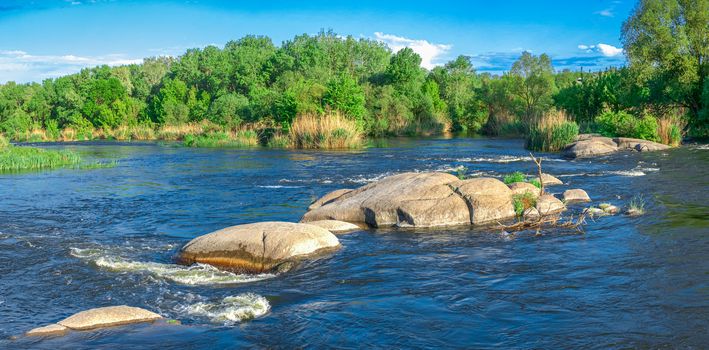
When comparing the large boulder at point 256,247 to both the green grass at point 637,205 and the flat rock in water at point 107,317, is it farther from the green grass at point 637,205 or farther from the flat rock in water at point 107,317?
the green grass at point 637,205

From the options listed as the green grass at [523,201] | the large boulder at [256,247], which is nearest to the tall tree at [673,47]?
the green grass at [523,201]

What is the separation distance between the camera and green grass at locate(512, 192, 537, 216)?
1433 centimetres

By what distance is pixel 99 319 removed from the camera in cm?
767

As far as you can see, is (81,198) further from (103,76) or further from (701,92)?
(103,76)

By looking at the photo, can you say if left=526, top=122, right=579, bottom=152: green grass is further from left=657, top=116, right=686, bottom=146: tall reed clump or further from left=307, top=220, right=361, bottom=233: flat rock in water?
left=307, top=220, right=361, bottom=233: flat rock in water

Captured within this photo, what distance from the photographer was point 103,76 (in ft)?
303

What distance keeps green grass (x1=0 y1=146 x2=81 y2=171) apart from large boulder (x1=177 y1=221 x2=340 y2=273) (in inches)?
924

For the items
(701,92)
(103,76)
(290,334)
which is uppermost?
(103,76)

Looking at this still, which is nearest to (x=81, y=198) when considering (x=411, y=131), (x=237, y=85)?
(x=411, y=131)

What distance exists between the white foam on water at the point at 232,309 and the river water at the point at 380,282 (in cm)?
3

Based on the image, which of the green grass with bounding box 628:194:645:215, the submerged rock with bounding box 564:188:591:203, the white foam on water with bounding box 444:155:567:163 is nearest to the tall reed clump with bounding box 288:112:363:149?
the white foam on water with bounding box 444:155:567:163

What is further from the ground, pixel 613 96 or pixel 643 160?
pixel 613 96

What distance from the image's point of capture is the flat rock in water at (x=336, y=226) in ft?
43.6

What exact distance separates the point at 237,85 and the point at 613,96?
48.5 metres
